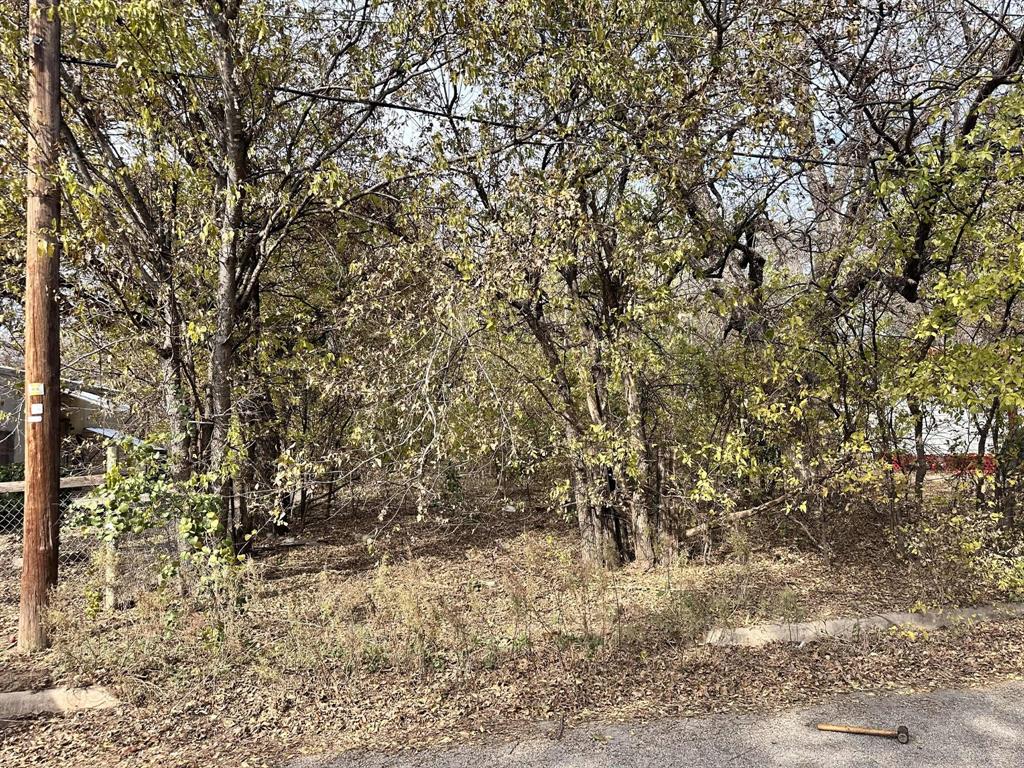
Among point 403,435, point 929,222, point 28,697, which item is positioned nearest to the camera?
point 28,697

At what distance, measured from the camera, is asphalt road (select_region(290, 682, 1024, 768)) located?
3164mm

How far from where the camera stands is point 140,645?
14.3ft

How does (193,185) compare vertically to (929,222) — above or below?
above

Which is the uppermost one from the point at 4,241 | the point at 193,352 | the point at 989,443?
the point at 4,241

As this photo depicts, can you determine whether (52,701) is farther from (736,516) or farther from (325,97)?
(736,516)

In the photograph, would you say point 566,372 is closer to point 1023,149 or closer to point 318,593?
point 318,593

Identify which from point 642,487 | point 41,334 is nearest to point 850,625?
point 642,487

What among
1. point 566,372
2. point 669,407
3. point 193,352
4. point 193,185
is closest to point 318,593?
point 193,352

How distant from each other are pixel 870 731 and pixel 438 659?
2.52 meters

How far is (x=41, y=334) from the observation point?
4680 mm

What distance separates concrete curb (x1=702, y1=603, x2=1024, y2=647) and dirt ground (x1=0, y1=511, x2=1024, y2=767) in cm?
9

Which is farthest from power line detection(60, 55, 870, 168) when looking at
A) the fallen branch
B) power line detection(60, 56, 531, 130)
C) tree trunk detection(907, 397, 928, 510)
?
the fallen branch

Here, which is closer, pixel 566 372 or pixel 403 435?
pixel 403 435

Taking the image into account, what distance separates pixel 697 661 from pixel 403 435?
9.42ft
